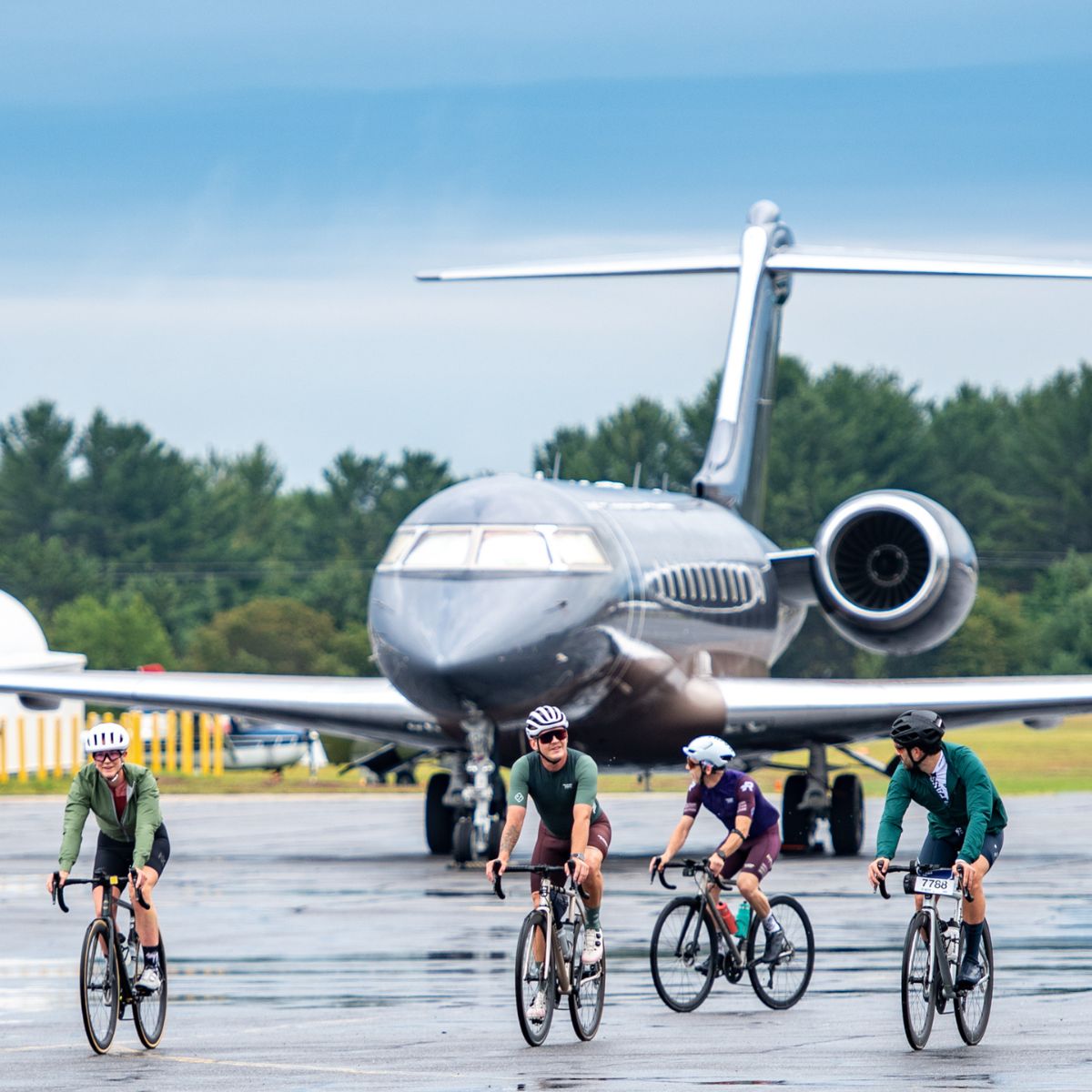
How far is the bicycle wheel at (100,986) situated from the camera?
11.7 metres

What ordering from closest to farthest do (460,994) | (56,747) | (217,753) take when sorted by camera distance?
1. (460,994)
2. (56,747)
3. (217,753)

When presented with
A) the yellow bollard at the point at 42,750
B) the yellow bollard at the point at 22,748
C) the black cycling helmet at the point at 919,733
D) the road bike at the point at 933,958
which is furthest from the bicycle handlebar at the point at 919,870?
the yellow bollard at the point at 42,750

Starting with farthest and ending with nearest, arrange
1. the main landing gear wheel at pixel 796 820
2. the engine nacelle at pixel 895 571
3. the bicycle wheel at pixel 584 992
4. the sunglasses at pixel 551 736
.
Answer: the main landing gear wheel at pixel 796 820, the engine nacelle at pixel 895 571, the sunglasses at pixel 551 736, the bicycle wheel at pixel 584 992

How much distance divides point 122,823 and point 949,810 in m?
4.09

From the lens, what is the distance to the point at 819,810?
26859mm

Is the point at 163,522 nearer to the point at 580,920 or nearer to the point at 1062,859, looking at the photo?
the point at 1062,859

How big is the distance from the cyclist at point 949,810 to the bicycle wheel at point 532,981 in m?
1.66

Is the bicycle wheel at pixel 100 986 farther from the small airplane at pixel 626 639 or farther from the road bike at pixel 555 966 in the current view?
the small airplane at pixel 626 639

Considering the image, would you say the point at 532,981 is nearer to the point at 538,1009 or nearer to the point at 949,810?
the point at 538,1009

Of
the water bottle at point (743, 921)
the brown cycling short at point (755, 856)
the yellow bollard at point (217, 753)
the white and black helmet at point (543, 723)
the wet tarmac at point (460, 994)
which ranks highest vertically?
the yellow bollard at point (217, 753)

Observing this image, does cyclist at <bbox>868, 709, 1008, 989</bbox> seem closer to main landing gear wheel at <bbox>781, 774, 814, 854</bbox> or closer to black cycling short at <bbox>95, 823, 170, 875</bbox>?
black cycling short at <bbox>95, 823, 170, 875</bbox>

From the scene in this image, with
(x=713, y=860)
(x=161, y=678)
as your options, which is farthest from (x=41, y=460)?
(x=713, y=860)

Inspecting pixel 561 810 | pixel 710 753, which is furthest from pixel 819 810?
pixel 561 810

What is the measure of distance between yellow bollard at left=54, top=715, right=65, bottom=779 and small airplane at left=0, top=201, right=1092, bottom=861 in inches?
924
